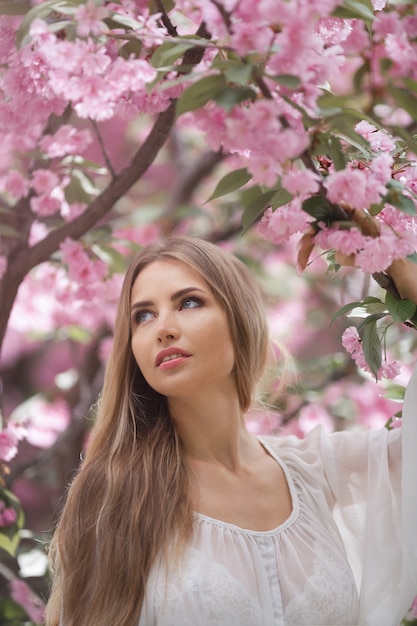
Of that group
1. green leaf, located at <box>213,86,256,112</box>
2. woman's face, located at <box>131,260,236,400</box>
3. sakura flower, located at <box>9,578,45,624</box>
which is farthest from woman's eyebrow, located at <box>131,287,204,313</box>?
sakura flower, located at <box>9,578,45,624</box>

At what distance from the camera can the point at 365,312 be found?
49.3 inches

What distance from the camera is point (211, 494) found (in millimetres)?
1406

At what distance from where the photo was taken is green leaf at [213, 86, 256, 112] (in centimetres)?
91

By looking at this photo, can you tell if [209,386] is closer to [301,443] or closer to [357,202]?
[301,443]

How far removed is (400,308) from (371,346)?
0.08 m

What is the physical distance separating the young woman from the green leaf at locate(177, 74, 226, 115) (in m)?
0.44

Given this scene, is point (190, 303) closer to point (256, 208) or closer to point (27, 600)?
point (256, 208)

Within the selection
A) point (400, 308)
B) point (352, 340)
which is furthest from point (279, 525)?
point (400, 308)

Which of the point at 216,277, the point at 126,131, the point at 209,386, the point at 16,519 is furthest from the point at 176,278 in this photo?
the point at 126,131

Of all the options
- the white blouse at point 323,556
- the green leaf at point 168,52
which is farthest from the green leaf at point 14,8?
the white blouse at point 323,556

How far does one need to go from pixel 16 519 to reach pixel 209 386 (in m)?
0.63

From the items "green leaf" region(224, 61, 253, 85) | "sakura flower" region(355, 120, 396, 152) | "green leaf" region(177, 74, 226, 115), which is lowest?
"sakura flower" region(355, 120, 396, 152)

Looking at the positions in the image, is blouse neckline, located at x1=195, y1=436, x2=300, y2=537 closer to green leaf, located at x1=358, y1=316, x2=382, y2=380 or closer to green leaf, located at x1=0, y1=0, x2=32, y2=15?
green leaf, located at x1=358, y1=316, x2=382, y2=380

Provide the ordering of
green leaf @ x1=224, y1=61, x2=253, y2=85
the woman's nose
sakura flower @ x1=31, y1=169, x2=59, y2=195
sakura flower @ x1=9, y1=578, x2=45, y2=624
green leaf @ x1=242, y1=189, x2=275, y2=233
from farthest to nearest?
sakura flower @ x1=9, y1=578, x2=45, y2=624
sakura flower @ x1=31, y1=169, x2=59, y2=195
the woman's nose
green leaf @ x1=242, y1=189, x2=275, y2=233
green leaf @ x1=224, y1=61, x2=253, y2=85
